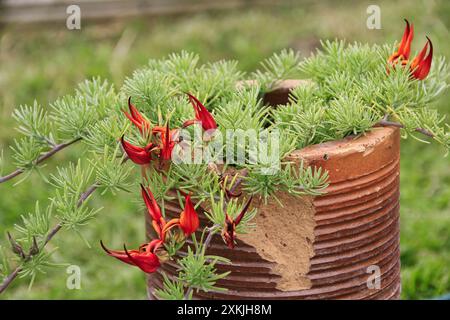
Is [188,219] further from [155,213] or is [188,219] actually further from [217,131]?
[217,131]

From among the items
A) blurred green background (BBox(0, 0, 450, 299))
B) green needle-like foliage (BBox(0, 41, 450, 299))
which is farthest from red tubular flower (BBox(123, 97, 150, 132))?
blurred green background (BBox(0, 0, 450, 299))

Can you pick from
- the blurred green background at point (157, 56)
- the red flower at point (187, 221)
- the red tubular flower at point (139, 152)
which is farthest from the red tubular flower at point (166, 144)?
→ the blurred green background at point (157, 56)

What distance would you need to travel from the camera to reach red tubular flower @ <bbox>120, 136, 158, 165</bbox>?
153cm

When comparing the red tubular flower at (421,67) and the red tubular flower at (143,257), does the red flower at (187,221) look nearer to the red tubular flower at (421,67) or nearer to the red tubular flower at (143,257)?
the red tubular flower at (143,257)

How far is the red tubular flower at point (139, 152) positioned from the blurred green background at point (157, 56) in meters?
1.22

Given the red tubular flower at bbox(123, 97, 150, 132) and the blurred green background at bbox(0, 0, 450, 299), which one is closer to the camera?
the red tubular flower at bbox(123, 97, 150, 132)

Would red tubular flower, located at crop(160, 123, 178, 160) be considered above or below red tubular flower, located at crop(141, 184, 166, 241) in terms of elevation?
above

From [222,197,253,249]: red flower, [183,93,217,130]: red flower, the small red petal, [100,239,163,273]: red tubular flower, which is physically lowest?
[100,239,163,273]: red tubular flower

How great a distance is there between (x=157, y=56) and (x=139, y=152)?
8.89 feet

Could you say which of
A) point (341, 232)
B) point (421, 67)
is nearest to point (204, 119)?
point (341, 232)

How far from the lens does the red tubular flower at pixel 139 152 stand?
1.53 m

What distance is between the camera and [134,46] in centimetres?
437

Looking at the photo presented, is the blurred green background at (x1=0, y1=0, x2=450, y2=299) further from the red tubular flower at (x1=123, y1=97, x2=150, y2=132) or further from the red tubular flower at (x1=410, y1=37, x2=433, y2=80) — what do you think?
the red tubular flower at (x1=123, y1=97, x2=150, y2=132)

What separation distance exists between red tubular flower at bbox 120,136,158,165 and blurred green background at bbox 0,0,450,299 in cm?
122
